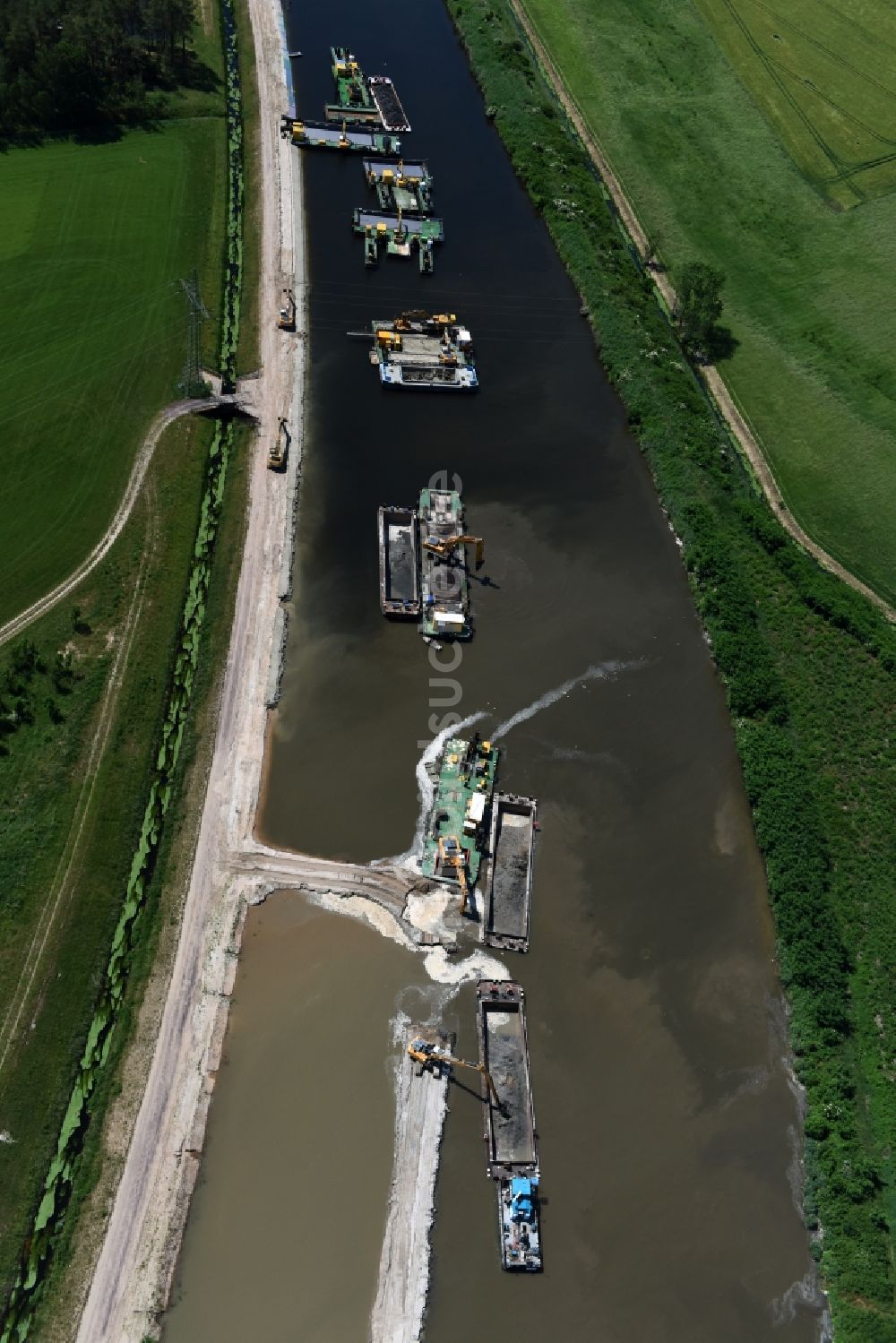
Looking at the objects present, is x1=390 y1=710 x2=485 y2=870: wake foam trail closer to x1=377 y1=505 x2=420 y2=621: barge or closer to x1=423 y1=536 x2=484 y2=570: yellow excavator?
x1=377 y1=505 x2=420 y2=621: barge

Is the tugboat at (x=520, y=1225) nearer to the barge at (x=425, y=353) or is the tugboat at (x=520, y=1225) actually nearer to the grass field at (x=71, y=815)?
the grass field at (x=71, y=815)

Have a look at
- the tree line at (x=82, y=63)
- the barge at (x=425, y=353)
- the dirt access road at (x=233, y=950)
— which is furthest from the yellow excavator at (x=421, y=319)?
the tree line at (x=82, y=63)

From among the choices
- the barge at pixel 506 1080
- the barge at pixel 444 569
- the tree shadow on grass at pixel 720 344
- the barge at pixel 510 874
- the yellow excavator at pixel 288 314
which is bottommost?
the barge at pixel 506 1080

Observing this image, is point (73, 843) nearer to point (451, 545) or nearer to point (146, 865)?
point (146, 865)

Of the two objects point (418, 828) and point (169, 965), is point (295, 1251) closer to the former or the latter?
point (169, 965)

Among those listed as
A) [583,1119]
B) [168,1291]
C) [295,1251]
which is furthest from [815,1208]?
[168,1291]

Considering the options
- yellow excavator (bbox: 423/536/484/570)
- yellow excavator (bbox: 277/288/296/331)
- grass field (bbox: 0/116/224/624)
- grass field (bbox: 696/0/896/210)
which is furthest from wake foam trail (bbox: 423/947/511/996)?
grass field (bbox: 696/0/896/210)

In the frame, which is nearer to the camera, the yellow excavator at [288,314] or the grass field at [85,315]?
the grass field at [85,315]
